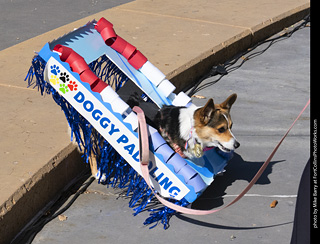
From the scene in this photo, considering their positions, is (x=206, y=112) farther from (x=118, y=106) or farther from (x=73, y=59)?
(x=73, y=59)

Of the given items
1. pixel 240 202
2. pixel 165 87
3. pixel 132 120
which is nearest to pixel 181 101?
pixel 165 87

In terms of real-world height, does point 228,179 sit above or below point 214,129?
below

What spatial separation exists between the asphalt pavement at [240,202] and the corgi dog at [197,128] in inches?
18.0

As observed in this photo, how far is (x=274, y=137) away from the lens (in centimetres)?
517

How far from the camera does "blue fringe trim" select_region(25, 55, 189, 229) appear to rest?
3.89 m

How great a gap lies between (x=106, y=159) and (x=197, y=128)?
28.4 inches

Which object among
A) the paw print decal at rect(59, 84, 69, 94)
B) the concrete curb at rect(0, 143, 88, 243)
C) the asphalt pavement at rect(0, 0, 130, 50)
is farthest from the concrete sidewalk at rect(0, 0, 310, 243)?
the paw print decal at rect(59, 84, 69, 94)

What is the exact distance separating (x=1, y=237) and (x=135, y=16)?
4902mm

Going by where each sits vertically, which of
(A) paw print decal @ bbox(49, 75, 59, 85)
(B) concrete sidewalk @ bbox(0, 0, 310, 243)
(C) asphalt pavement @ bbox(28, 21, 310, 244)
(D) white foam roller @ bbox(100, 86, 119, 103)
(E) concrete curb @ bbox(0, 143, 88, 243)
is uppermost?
(A) paw print decal @ bbox(49, 75, 59, 85)

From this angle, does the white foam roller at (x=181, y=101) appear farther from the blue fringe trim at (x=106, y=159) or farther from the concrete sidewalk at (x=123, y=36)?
the concrete sidewalk at (x=123, y=36)

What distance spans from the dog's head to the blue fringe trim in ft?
1.50

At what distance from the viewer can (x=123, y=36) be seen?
22.6 ft

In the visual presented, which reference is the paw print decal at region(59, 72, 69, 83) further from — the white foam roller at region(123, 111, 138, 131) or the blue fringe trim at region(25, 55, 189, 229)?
the white foam roller at region(123, 111, 138, 131)

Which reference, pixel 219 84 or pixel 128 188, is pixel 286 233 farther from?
pixel 219 84
